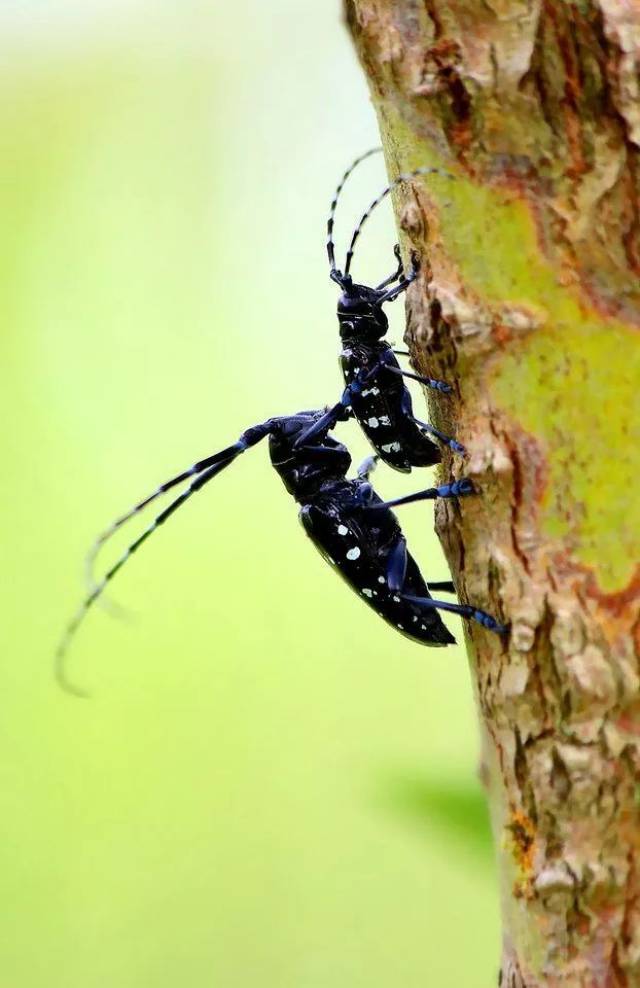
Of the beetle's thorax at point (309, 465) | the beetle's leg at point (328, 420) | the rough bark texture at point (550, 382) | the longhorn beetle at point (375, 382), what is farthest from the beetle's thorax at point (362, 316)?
the rough bark texture at point (550, 382)

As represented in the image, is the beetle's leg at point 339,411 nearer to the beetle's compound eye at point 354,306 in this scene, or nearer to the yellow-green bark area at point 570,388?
the beetle's compound eye at point 354,306

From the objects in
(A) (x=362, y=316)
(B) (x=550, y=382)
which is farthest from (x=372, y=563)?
(B) (x=550, y=382)

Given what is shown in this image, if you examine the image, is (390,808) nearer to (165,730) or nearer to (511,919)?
(511,919)

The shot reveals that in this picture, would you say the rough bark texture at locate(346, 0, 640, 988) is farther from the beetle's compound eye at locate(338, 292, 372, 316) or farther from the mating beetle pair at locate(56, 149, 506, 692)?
the beetle's compound eye at locate(338, 292, 372, 316)

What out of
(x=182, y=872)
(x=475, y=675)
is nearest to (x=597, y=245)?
(x=475, y=675)

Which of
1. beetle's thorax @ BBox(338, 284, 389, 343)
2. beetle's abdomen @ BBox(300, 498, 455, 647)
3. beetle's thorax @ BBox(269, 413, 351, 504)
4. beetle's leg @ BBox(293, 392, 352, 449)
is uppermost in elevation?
beetle's thorax @ BBox(338, 284, 389, 343)

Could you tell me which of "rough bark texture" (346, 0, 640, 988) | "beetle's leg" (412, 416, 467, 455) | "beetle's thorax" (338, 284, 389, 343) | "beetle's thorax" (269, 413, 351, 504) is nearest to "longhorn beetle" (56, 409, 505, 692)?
"beetle's thorax" (269, 413, 351, 504)
